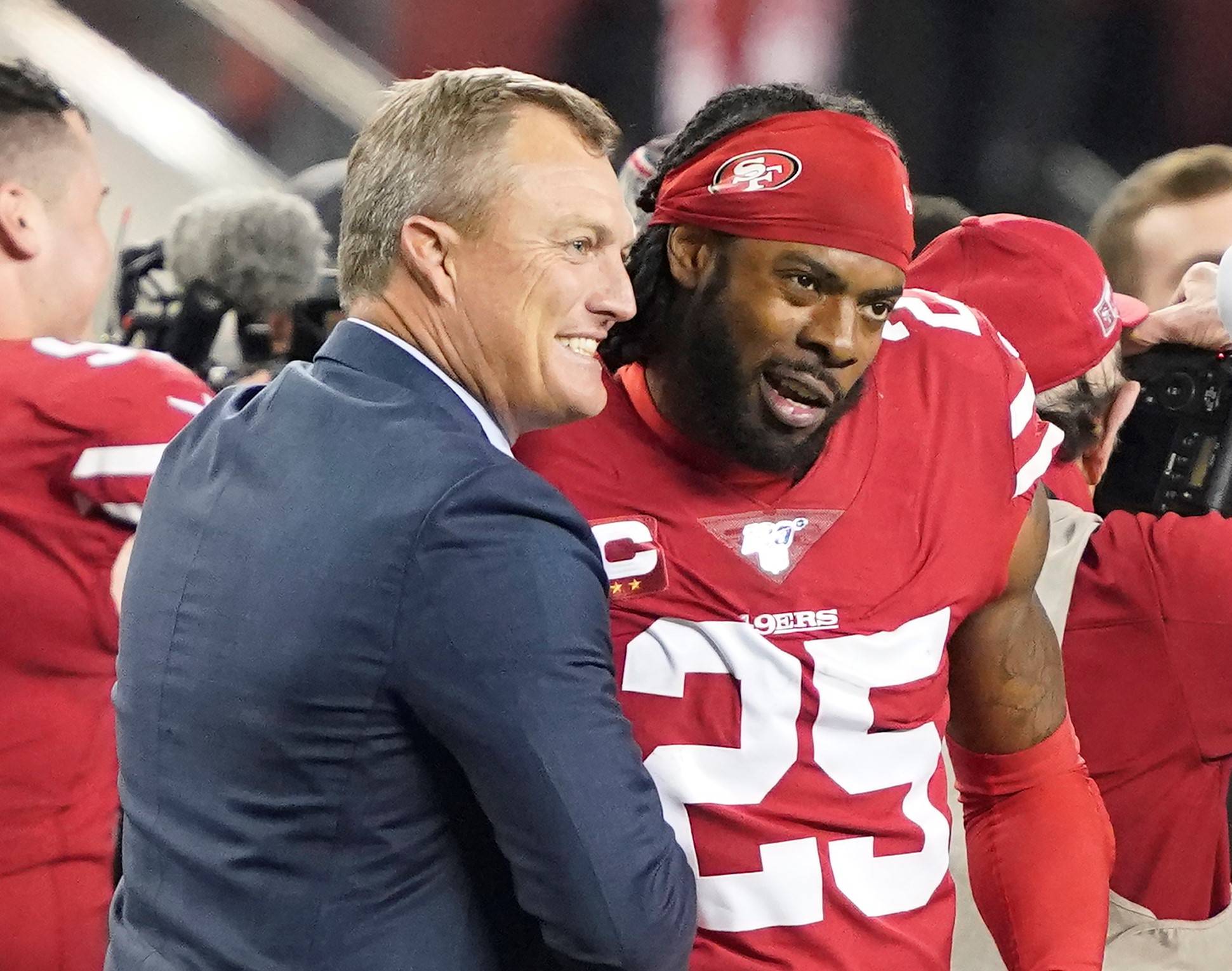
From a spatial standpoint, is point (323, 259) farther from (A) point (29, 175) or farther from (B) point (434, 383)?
(B) point (434, 383)

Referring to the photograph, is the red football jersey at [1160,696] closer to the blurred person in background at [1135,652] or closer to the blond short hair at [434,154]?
the blurred person in background at [1135,652]

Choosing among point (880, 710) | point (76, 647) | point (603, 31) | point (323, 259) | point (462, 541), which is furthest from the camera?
point (603, 31)

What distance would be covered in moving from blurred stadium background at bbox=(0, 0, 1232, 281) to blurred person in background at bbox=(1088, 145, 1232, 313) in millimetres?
684

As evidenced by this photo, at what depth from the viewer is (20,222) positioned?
1.27 meters

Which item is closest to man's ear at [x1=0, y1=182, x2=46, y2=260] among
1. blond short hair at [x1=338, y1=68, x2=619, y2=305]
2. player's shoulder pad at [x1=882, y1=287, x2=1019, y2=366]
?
blond short hair at [x1=338, y1=68, x2=619, y2=305]

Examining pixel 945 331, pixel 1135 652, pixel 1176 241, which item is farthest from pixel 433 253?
pixel 1176 241

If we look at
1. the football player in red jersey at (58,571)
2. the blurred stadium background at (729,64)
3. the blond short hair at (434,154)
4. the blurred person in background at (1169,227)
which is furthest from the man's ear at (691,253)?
the blurred stadium background at (729,64)

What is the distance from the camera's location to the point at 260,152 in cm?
287

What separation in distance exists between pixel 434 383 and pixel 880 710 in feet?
1.41

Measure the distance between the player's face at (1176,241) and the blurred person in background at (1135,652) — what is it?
0.71 m

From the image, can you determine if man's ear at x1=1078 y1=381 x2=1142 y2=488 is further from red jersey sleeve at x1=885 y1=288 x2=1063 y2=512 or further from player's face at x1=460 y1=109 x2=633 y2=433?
player's face at x1=460 y1=109 x2=633 y2=433

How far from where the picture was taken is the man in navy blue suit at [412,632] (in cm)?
69

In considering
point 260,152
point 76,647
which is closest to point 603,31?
point 260,152

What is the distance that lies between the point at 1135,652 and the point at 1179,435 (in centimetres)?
27
